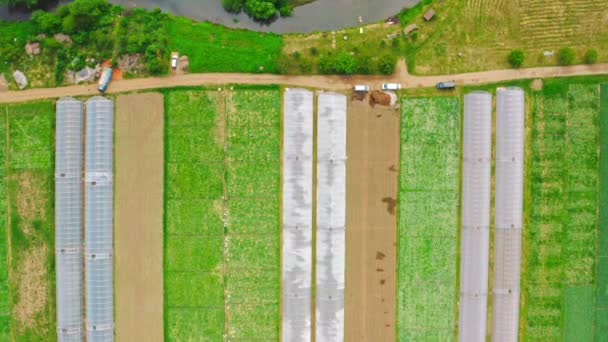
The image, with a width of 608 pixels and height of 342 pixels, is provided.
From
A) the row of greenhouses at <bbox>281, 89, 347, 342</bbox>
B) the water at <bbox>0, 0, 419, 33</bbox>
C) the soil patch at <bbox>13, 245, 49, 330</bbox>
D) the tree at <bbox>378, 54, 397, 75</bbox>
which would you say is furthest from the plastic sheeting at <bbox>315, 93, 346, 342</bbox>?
the soil patch at <bbox>13, 245, 49, 330</bbox>

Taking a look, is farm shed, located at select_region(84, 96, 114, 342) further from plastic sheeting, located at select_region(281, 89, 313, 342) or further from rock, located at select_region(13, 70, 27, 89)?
plastic sheeting, located at select_region(281, 89, 313, 342)

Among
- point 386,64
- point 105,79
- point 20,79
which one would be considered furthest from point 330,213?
point 20,79

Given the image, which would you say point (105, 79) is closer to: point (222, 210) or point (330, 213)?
point (222, 210)

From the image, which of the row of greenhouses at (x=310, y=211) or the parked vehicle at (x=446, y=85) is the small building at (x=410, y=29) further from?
the row of greenhouses at (x=310, y=211)

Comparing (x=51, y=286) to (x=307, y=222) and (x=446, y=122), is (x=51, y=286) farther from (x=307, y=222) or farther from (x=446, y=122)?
(x=446, y=122)

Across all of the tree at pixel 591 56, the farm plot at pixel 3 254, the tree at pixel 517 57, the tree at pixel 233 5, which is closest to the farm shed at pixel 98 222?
the farm plot at pixel 3 254
